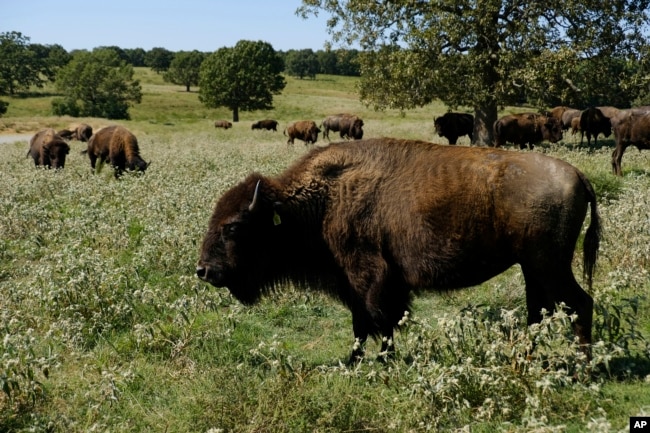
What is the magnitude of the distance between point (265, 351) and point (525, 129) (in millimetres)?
21738

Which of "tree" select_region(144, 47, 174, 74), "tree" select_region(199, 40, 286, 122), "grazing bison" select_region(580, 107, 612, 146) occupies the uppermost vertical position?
"tree" select_region(144, 47, 174, 74)

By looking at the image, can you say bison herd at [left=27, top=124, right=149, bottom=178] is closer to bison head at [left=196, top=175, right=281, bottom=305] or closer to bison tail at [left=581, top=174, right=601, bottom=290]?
bison head at [left=196, top=175, right=281, bottom=305]

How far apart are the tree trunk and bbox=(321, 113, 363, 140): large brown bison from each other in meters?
8.63

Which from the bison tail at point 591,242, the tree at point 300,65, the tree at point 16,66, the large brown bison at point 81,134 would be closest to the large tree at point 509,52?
the bison tail at point 591,242

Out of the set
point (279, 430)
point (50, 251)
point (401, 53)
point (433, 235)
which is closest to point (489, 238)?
point (433, 235)

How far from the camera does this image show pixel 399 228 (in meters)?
5.02

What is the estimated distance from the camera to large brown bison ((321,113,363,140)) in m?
31.1

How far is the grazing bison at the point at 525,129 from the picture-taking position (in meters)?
23.8

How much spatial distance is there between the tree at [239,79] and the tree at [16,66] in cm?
3791

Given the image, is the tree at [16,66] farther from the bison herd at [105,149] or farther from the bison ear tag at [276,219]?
the bison ear tag at [276,219]

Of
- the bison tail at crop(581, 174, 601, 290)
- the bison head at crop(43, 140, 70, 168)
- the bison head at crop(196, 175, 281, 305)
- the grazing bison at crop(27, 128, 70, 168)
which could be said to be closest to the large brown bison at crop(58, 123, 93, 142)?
the grazing bison at crop(27, 128, 70, 168)

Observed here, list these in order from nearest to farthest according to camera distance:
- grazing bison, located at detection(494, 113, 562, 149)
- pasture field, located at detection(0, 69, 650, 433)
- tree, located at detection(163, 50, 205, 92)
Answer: pasture field, located at detection(0, 69, 650, 433) < grazing bison, located at detection(494, 113, 562, 149) < tree, located at detection(163, 50, 205, 92)

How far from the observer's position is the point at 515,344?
4234 mm

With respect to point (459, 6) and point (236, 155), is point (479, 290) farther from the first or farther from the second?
point (459, 6)
